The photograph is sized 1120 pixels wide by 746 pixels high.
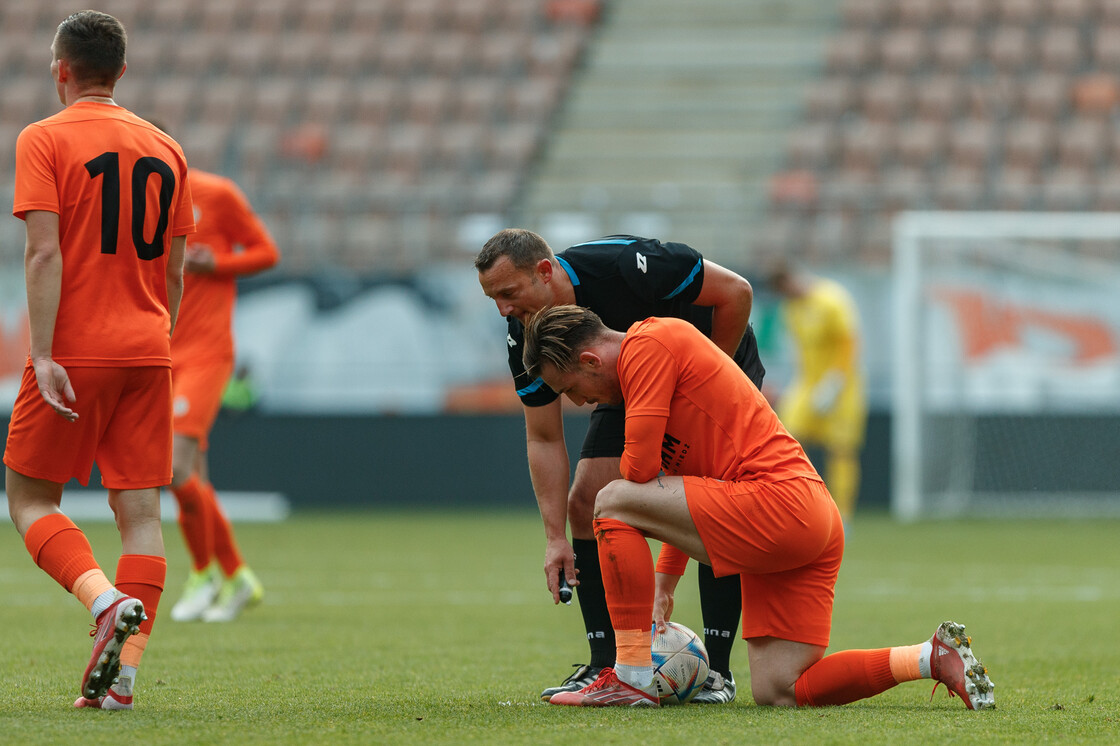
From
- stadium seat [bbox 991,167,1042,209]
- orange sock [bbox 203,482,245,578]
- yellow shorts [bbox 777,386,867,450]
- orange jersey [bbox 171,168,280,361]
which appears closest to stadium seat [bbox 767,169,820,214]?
stadium seat [bbox 991,167,1042,209]

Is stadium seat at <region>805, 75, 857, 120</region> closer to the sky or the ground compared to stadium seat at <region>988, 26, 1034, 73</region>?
closer to the ground

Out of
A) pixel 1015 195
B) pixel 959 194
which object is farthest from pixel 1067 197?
pixel 959 194

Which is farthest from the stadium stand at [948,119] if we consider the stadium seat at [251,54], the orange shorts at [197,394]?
the orange shorts at [197,394]

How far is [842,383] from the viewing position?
11633 mm

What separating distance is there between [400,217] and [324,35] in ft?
20.9

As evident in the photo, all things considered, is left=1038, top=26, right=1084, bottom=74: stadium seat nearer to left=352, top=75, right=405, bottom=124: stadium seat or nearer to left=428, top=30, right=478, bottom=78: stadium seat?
left=428, top=30, right=478, bottom=78: stadium seat

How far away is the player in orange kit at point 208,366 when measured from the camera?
6.77 metres

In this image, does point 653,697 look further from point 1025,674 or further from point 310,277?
point 310,277

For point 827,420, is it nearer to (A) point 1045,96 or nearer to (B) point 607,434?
(B) point 607,434

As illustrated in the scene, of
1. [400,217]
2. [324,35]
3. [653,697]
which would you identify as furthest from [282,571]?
[324,35]

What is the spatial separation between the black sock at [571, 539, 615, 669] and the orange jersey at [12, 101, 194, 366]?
1457mm

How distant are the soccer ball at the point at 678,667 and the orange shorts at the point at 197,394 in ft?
9.84

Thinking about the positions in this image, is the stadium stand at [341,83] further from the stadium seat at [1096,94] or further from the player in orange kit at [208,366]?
the player in orange kit at [208,366]

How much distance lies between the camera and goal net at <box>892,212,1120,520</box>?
14.0m
